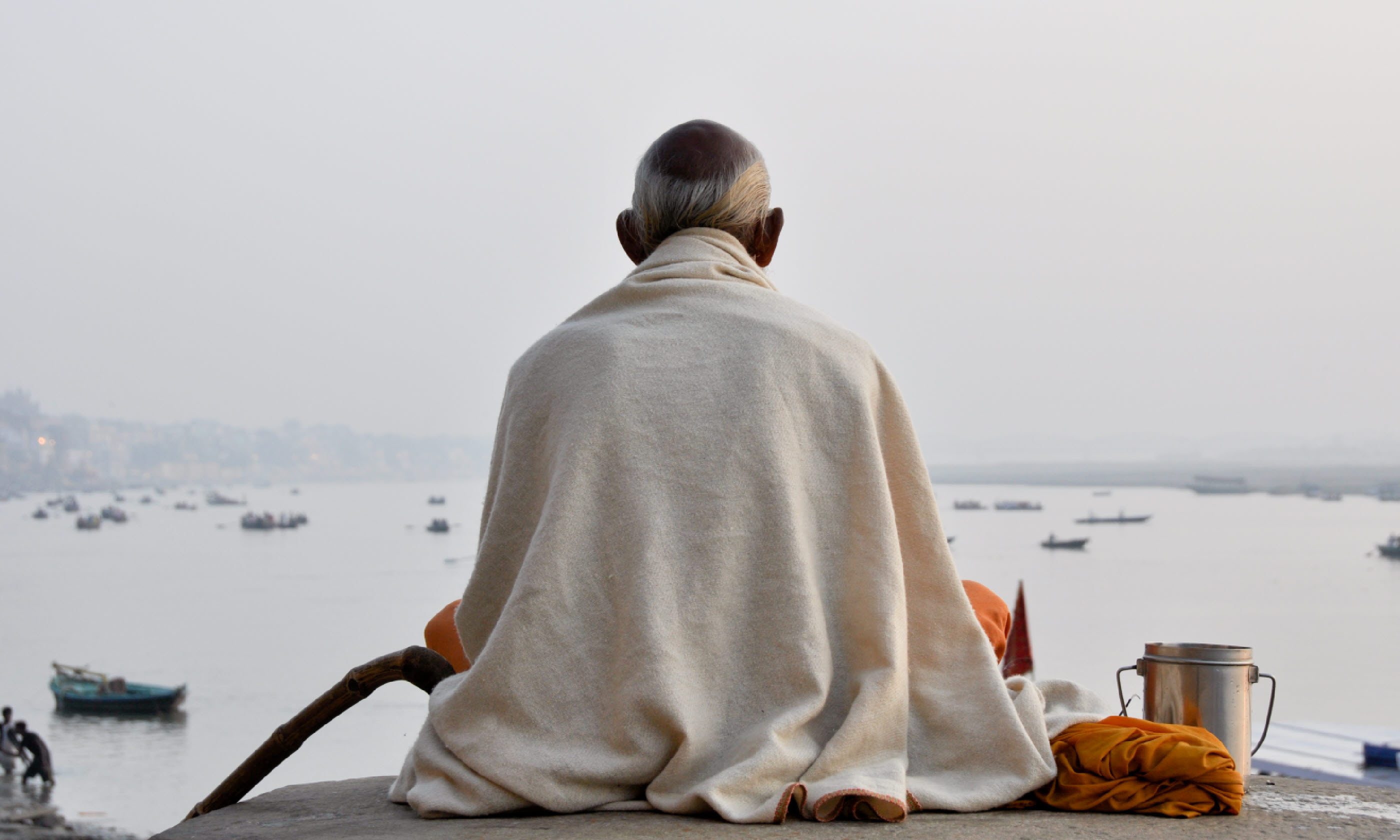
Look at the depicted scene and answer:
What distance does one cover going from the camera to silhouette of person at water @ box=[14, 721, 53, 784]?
89.9ft

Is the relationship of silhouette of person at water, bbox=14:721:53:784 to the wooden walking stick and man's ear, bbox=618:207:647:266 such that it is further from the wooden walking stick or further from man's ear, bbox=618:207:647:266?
man's ear, bbox=618:207:647:266

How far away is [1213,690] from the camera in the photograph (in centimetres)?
206

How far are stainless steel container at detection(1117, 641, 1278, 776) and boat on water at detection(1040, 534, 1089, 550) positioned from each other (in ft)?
225

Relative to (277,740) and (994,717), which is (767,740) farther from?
(277,740)

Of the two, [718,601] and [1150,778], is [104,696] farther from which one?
[1150,778]

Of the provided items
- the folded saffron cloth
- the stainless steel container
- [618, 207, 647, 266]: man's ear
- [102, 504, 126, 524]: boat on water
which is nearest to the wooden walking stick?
[618, 207, 647, 266]: man's ear

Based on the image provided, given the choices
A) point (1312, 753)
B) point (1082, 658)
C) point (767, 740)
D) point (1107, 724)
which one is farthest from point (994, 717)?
point (1082, 658)

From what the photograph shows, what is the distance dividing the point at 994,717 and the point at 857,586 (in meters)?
0.30

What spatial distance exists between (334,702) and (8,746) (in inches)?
1202

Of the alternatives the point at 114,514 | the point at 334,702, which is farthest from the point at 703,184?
the point at 114,514

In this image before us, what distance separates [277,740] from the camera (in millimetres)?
2293

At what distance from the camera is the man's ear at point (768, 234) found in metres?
2.20

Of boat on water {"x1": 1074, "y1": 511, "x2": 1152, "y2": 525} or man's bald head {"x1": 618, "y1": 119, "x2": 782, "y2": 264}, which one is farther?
boat on water {"x1": 1074, "y1": 511, "x2": 1152, "y2": 525}

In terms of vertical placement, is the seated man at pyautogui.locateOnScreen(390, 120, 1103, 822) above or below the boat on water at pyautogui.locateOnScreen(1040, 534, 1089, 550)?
above
